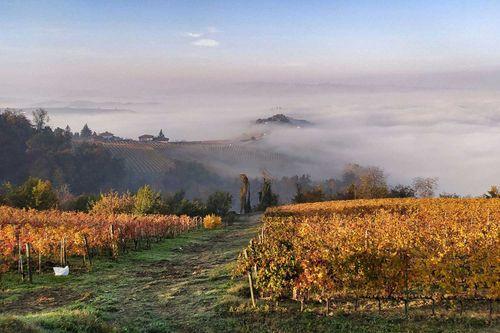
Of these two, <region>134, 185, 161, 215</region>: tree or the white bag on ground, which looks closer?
the white bag on ground

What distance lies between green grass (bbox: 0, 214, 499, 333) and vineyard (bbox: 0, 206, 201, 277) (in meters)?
1.94

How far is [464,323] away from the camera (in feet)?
45.3

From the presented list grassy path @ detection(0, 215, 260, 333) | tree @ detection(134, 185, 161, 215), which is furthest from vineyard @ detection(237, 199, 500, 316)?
tree @ detection(134, 185, 161, 215)

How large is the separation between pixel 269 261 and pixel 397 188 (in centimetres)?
8217

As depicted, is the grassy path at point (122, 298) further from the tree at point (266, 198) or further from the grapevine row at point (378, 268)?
the tree at point (266, 198)

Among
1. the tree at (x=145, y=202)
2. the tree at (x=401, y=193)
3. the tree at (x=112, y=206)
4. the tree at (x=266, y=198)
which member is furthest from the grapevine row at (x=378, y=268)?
the tree at (x=266, y=198)

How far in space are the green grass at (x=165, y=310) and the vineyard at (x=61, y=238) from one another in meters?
1.94

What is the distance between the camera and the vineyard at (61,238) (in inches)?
985

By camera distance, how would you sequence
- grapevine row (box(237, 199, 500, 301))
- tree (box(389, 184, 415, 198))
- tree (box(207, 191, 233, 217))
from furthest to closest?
tree (box(207, 191, 233, 217)) < tree (box(389, 184, 415, 198)) < grapevine row (box(237, 199, 500, 301))

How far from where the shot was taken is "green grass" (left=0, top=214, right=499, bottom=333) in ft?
45.0

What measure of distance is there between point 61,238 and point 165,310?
44.0 ft

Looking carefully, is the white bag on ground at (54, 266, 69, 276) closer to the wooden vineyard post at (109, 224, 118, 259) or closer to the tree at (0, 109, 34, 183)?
the wooden vineyard post at (109, 224, 118, 259)

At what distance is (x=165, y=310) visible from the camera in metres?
17.0

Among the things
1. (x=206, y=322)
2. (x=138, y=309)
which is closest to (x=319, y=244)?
(x=206, y=322)
